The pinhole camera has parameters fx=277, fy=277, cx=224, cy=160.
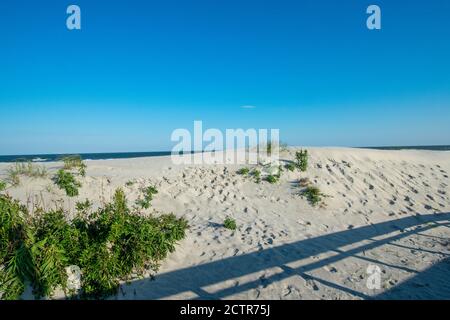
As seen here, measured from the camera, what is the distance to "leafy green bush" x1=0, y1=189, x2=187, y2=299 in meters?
3.89

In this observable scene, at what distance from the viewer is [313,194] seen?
9.02 meters

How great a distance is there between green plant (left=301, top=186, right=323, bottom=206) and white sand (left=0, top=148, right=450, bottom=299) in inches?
10.1

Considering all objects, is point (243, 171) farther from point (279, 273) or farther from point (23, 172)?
point (23, 172)

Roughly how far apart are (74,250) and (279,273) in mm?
3424

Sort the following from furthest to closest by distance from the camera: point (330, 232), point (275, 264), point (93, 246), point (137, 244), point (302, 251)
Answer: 1. point (330, 232)
2. point (302, 251)
3. point (275, 264)
4. point (137, 244)
5. point (93, 246)

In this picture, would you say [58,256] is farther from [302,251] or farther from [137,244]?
[302,251]

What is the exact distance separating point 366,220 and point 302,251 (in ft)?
10.4

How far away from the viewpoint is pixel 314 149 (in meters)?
12.8

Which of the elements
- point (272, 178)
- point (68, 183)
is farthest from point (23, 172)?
point (272, 178)

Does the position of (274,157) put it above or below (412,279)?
above

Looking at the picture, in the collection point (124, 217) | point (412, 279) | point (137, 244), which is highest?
point (124, 217)

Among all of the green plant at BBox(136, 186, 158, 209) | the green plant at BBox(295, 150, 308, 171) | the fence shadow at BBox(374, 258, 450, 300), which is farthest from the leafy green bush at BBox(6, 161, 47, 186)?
the fence shadow at BBox(374, 258, 450, 300)

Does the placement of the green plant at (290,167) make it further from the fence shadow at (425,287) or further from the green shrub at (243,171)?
the fence shadow at (425,287)

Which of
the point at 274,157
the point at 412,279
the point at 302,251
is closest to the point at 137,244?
the point at 302,251
